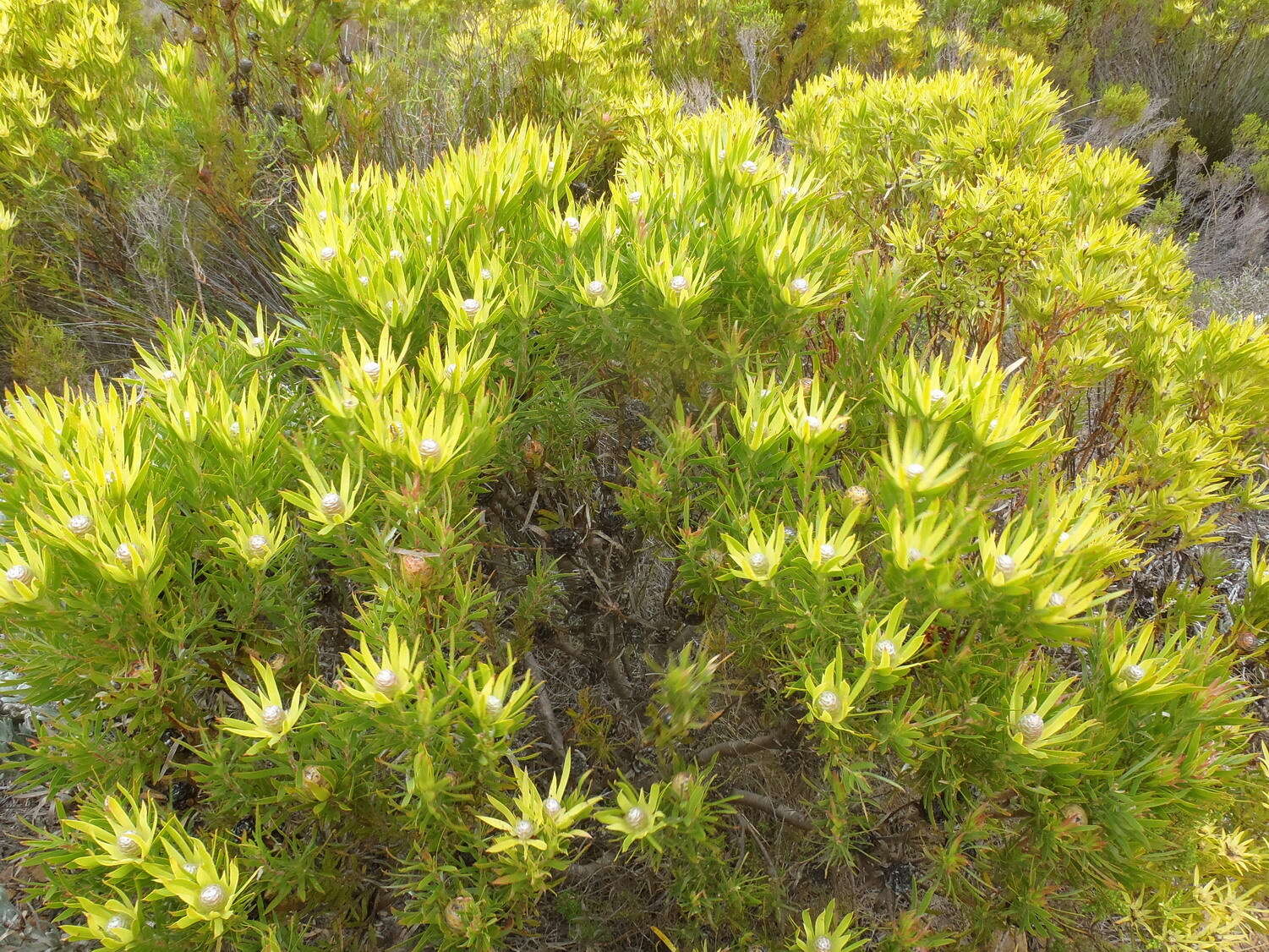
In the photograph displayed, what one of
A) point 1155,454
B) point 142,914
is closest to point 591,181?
point 1155,454

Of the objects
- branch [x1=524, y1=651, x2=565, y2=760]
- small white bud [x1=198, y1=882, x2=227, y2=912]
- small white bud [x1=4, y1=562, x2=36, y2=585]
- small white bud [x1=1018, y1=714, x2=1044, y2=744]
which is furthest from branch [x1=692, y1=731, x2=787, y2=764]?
small white bud [x1=4, y1=562, x2=36, y2=585]

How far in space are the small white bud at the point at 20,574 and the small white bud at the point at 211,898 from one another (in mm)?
518

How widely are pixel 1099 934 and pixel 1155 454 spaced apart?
1190 mm

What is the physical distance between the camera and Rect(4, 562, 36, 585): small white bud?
1.01 m

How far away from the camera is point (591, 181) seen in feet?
12.3

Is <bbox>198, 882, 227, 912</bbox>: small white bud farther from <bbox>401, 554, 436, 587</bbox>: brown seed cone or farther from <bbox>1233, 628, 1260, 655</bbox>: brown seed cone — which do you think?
<bbox>1233, 628, 1260, 655</bbox>: brown seed cone

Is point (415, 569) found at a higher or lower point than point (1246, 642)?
higher

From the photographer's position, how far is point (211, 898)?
37.9 inches

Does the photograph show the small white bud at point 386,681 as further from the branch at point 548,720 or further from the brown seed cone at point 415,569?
the branch at point 548,720

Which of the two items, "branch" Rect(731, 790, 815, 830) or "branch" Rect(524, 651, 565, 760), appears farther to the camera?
"branch" Rect(524, 651, 565, 760)

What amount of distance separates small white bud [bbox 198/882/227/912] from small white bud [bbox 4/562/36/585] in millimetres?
518

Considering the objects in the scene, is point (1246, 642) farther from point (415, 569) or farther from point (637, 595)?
point (415, 569)

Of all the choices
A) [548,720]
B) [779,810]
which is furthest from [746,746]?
[548,720]

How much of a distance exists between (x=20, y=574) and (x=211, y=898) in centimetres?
54
